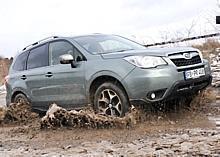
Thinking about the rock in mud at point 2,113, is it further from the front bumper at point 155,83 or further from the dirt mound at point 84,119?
the front bumper at point 155,83

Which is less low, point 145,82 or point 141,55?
point 141,55

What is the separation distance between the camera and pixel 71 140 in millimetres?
5660

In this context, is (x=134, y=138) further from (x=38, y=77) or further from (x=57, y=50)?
(x=38, y=77)

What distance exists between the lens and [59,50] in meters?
7.66

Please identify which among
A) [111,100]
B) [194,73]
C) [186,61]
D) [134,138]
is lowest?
[134,138]

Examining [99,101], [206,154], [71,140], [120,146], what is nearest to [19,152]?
[71,140]

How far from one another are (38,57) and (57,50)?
62 centimetres

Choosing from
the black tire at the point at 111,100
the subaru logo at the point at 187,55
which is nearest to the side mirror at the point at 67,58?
the black tire at the point at 111,100

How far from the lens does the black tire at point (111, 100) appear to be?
6.31m

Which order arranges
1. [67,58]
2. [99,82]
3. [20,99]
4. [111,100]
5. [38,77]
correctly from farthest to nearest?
[20,99], [38,77], [67,58], [99,82], [111,100]

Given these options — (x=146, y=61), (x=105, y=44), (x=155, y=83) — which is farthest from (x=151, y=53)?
(x=105, y=44)

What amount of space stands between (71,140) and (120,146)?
958 millimetres

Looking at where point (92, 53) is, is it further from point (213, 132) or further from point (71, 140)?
point (213, 132)

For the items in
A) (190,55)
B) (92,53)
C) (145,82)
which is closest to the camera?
(145,82)
